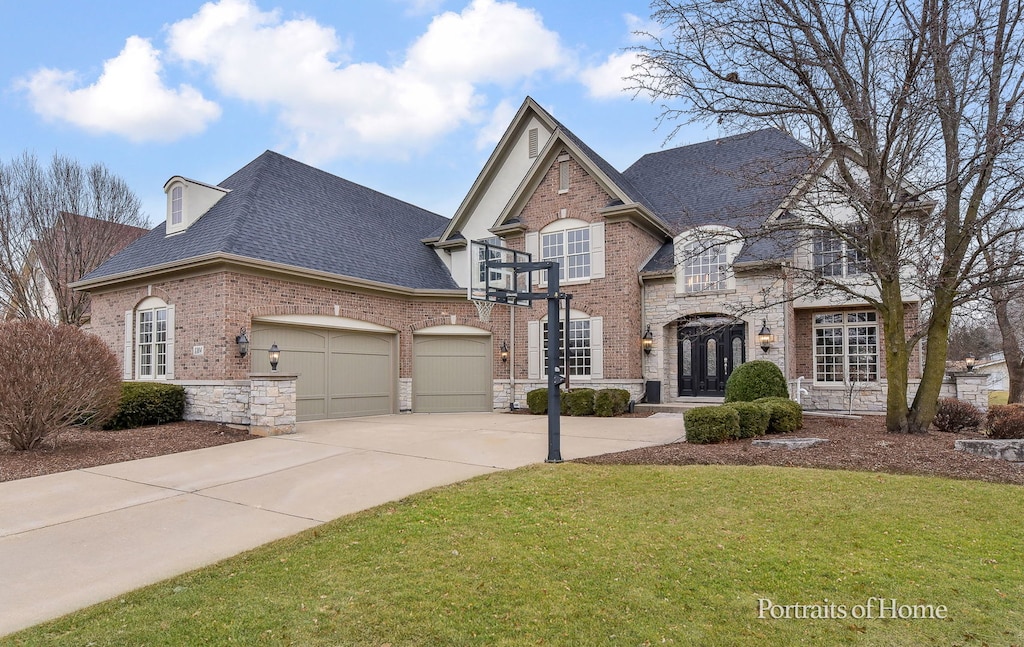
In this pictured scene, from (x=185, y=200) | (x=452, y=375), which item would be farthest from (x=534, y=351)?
(x=185, y=200)

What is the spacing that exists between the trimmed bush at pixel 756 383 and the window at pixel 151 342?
12852 millimetres

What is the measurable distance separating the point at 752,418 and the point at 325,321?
9.82m

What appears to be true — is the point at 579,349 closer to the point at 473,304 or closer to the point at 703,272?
the point at 473,304

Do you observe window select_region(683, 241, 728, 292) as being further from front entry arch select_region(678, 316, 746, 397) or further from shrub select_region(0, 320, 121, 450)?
shrub select_region(0, 320, 121, 450)

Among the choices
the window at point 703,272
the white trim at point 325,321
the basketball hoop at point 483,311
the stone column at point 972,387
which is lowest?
the stone column at point 972,387

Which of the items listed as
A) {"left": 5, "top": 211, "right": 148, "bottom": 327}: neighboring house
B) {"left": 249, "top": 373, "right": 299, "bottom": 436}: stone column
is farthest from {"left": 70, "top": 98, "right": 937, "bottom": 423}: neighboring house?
{"left": 5, "top": 211, "right": 148, "bottom": 327}: neighboring house

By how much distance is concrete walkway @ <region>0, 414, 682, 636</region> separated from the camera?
4512 millimetres

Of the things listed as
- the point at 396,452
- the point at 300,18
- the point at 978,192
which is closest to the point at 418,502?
the point at 396,452

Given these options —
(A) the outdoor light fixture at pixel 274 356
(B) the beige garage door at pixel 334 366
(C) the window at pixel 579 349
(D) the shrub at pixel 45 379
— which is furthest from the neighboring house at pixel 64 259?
(C) the window at pixel 579 349

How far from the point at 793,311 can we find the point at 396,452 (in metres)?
12.1

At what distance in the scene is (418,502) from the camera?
6.17 m

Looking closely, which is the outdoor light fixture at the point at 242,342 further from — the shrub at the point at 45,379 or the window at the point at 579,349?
the window at the point at 579,349

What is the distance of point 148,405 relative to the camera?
12570 mm

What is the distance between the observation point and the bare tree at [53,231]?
20.8m
